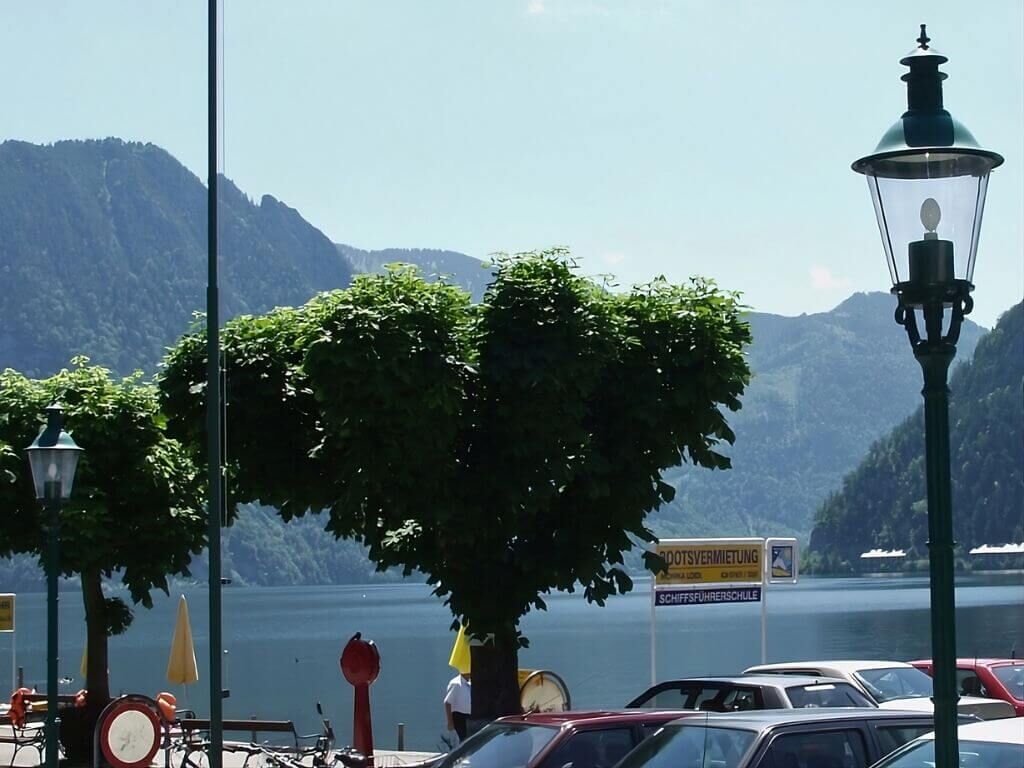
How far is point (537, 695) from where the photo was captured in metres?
24.0

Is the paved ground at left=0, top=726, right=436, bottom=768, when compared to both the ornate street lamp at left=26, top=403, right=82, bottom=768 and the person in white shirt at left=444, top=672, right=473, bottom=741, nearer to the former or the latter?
the person in white shirt at left=444, top=672, right=473, bottom=741

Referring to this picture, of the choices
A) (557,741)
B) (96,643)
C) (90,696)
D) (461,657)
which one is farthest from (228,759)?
(557,741)

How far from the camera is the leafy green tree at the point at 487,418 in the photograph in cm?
1888

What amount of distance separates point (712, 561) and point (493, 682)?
5676 millimetres

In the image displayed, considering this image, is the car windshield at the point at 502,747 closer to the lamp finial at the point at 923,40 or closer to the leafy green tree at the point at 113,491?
the lamp finial at the point at 923,40

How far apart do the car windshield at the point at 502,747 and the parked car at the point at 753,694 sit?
3.80 metres

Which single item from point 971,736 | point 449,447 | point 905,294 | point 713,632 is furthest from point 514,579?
point 713,632

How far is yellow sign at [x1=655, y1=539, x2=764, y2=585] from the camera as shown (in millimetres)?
24656

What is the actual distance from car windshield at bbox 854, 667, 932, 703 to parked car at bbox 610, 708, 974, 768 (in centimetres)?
695

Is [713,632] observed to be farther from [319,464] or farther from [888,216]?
[888,216]

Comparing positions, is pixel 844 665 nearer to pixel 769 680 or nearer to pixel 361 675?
pixel 769 680

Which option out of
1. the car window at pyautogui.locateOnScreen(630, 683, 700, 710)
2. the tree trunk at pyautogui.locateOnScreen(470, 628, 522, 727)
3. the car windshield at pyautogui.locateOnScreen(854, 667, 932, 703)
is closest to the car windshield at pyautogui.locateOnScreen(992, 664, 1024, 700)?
the car windshield at pyautogui.locateOnScreen(854, 667, 932, 703)

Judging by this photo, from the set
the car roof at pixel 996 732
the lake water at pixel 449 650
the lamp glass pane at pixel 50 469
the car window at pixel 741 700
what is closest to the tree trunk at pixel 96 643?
the lamp glass pane at pixel 50 469

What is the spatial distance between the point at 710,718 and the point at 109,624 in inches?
594
